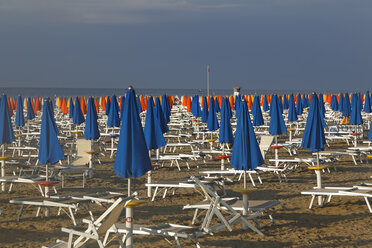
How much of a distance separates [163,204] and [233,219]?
2.76 m

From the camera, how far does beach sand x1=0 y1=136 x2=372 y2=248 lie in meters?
7.48

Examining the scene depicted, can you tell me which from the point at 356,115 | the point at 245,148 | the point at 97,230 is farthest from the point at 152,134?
the point at 356,115

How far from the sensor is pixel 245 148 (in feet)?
27.7

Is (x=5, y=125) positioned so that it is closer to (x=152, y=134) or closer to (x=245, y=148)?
(x=152, y=134)

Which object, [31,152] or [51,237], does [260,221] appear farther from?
[31,152]

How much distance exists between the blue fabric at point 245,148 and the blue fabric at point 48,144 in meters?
2.95

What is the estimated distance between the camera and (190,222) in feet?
28.1

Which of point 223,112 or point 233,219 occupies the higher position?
point 223,112

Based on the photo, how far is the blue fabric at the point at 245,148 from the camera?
8.44 m

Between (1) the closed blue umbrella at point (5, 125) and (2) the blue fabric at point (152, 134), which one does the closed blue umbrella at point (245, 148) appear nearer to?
(2) the blue fabric at point (152, 134)

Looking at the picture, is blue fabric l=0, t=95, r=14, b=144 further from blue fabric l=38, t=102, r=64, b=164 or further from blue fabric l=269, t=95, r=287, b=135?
blue fabric l=269, t=95, r=287, b=135

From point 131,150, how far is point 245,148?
217 centimetres

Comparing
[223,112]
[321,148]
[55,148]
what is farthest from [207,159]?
[55,148]

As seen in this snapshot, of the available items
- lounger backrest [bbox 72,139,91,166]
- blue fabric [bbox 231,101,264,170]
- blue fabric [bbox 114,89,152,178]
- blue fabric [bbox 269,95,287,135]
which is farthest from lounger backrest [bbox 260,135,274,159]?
blue fabric [bbox 114,89,152,178]
